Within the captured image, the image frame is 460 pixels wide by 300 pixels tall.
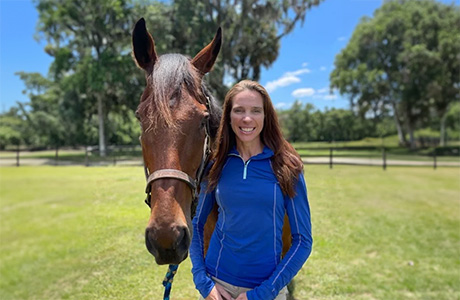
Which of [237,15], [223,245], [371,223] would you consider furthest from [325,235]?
[237,15]

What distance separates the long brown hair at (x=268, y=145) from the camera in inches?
62.8

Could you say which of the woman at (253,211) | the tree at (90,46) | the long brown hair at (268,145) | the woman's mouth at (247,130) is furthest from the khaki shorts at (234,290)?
the tree at (90,46)

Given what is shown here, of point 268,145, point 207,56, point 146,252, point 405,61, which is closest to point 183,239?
point 268,145

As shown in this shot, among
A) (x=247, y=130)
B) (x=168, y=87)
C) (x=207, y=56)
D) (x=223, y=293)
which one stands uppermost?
(x=207, y=56)

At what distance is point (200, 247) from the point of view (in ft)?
5.59

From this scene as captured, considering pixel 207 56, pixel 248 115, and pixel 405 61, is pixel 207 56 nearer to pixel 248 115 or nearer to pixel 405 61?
pixel 248 115

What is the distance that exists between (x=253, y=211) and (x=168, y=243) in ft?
1.65

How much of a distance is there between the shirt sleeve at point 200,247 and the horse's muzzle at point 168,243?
Answer: 0.29 meters

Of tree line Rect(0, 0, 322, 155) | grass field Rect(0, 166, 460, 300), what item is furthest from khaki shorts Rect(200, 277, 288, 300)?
tree line Rect(0, 0, 322, 155)

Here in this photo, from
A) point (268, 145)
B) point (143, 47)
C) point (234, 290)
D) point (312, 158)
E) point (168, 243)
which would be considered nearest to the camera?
point (168, 243)

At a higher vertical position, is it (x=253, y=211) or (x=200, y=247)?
(x=253, y=211)

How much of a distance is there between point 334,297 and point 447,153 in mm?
28823

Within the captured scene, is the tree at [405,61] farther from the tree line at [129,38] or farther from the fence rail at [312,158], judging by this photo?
the tree line at [129,38]

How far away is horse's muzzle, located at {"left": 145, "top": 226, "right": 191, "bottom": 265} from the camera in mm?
1317
